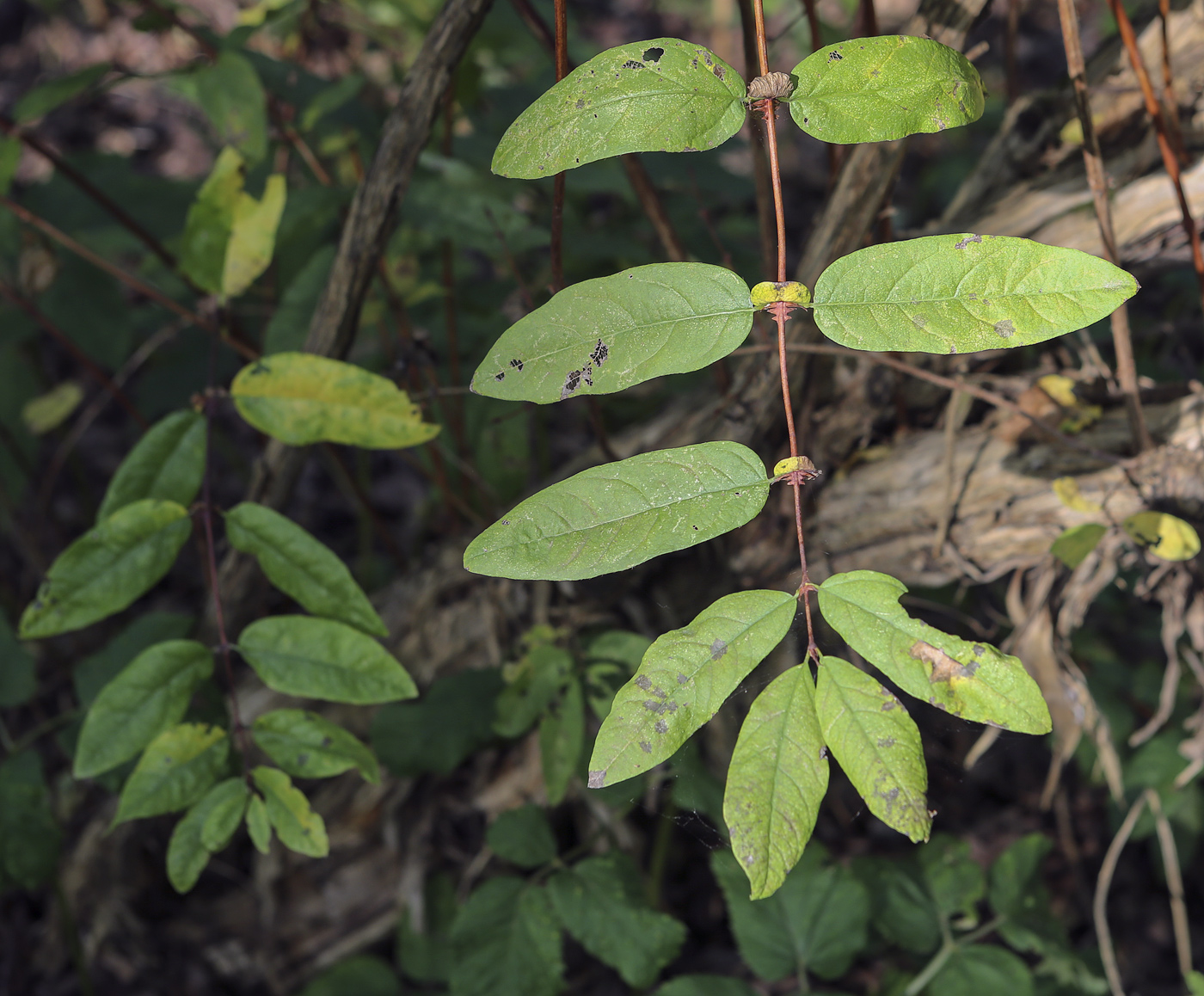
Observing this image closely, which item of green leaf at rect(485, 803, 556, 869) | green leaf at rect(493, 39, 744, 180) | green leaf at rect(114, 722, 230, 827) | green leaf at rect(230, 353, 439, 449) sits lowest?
green leaf at rect(485, 803, 556, 869)

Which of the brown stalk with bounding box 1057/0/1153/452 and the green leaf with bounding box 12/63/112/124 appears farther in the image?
the green leaf with bounding box 12/63/112/124

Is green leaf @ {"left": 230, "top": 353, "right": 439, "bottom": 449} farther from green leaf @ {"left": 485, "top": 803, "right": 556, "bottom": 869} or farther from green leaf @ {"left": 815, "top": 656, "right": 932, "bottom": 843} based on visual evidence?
green leaf @ {"left": 485, "top": 803, "right": 556, "bottom": 869}

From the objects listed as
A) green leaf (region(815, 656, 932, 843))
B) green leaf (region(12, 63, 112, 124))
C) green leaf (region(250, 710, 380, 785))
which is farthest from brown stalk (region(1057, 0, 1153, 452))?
green leaf (region(12, 63, 112, 124))

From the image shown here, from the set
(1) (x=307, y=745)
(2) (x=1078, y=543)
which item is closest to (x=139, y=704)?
(1) (x=307, y=745)

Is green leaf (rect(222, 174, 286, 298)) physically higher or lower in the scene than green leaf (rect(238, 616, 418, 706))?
higher

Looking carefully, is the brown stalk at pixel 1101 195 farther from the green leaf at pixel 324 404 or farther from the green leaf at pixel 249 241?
the green leaf at pixel 249 241

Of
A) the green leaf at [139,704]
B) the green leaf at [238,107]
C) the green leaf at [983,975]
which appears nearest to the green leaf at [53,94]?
the green leaf at [238,107]
